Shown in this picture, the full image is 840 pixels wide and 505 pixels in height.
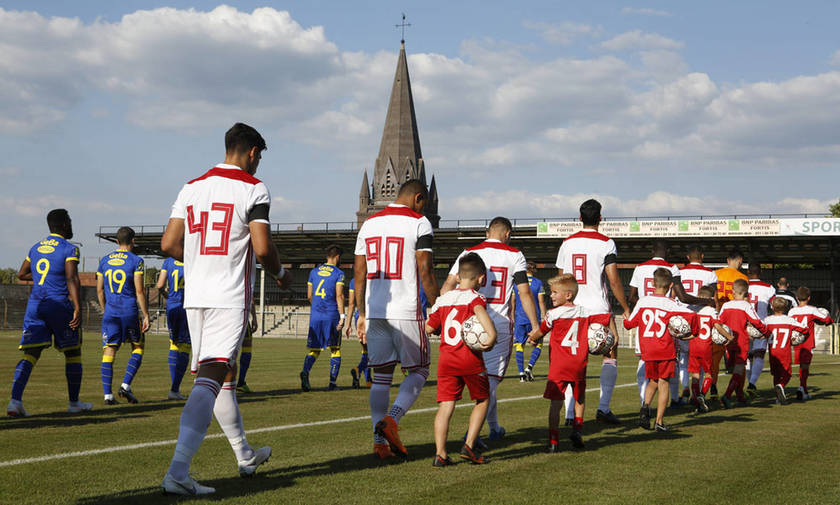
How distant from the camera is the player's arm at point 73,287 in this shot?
8.26m

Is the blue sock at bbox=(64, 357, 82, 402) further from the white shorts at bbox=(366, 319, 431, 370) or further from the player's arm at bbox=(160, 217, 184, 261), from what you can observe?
the player's arm at bbox=(160, 217, 184, 261)

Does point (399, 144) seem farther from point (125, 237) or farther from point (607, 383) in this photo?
point (607, 383)

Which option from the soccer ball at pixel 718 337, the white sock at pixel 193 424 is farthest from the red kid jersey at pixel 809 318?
the white sock at pixel 193 424

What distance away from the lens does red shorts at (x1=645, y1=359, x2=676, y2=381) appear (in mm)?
7766

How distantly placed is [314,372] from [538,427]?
8560 mm

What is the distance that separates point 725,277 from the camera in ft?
Answer: 41.9

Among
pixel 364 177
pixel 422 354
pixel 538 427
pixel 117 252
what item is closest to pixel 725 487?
pixel 422 354

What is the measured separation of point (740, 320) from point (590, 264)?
3.93m

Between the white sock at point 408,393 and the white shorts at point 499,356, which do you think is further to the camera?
the white shorts at point 499,356

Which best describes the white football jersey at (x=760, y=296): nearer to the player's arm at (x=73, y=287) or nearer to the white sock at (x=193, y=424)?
the player's arm at (x=73, y=287)

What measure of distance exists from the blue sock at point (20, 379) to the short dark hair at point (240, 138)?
14.9ft

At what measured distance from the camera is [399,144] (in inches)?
3944

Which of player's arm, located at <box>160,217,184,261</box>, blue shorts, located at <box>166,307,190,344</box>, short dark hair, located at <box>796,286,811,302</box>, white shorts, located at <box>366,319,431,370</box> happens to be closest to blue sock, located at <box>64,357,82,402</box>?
blue shorts, located at <box>166,307,190,344</box>

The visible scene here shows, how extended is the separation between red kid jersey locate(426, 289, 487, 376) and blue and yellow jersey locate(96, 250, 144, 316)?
5.67 m
